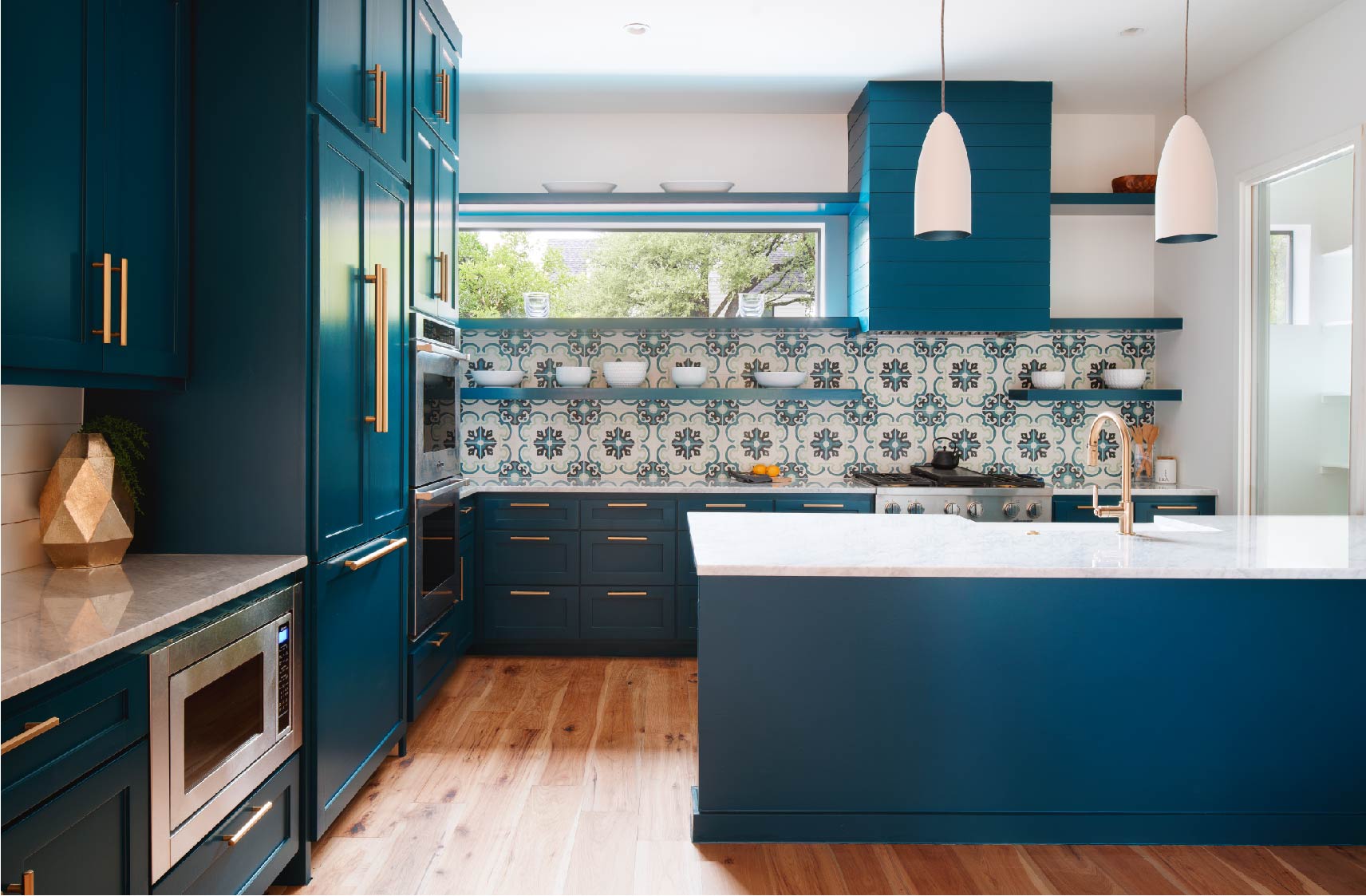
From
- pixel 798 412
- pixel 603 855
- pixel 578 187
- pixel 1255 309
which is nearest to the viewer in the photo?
pixel 603 855

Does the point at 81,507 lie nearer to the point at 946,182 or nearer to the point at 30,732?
the point at 30,732

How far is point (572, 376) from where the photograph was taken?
4.50 metres

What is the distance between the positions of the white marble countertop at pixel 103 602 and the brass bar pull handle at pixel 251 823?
1.68 ft

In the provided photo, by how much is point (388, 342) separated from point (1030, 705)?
2232 millimetres

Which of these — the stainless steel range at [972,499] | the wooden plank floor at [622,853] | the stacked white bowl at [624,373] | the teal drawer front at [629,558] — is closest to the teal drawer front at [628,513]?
the teal drawer front at [629,558]

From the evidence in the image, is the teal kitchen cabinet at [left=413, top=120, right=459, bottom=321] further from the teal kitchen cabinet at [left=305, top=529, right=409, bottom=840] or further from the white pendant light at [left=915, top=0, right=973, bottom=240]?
the white pendant light at [left=915, top=0, right=973, bottom=240]

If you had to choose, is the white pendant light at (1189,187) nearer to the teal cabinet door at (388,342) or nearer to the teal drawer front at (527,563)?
the teal cabinet door at (388,342)

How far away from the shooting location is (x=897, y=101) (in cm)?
423

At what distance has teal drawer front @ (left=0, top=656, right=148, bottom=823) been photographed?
4.08 ft

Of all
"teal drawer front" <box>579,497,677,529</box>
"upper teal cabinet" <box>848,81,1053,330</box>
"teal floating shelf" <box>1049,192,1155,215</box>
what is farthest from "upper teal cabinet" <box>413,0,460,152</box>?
"teal floating shelf" <box>1049,192,1155,215</box>

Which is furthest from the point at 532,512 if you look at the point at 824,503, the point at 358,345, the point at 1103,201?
the point at 1103,201

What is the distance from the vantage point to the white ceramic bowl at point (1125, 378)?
4.51m

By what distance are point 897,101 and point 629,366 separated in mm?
1895

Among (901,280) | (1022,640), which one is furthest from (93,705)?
(901,280)
